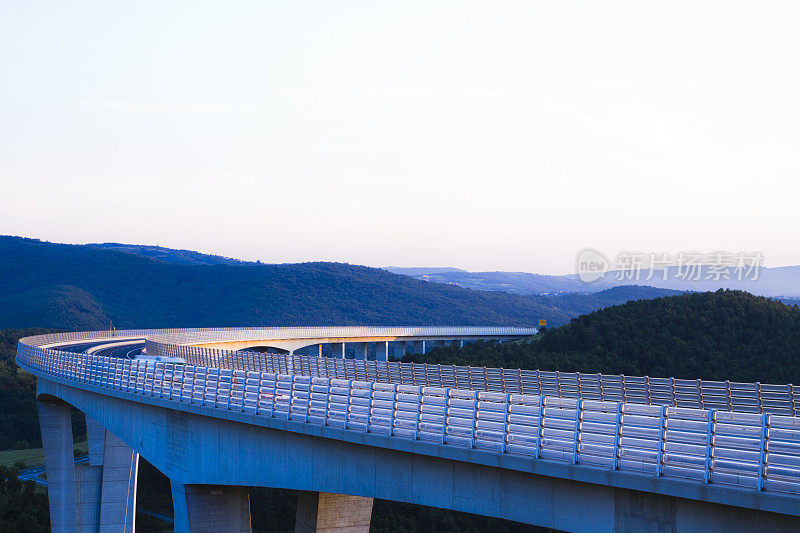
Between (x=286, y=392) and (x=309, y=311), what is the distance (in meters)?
149

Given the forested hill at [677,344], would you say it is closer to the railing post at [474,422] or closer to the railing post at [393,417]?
the railing post at [393,417]

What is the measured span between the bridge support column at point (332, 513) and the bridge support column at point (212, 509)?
2.25 metres

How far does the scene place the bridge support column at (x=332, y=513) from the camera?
917 inches

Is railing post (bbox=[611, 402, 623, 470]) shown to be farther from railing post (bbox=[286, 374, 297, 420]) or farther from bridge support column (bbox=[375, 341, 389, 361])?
bridge support column (bbox=[375, 341, 389, 361])

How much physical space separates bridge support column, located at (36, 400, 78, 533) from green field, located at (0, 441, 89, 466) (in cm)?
2894

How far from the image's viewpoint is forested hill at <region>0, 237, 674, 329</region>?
536ft

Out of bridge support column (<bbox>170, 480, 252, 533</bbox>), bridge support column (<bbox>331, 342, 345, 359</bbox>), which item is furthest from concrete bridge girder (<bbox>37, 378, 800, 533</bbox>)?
bridge support column (<bbox>331, 342, 345, 359</bbox>)

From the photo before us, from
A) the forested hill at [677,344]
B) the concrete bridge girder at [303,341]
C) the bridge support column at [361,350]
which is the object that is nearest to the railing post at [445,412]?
the forested hill at [677,344]

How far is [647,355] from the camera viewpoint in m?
63.4

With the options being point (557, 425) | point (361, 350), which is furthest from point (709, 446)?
point (361, 350)

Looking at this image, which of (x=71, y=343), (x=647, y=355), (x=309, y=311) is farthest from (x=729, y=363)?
(x=309, y=311)

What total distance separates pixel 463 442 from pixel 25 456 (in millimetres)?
71806

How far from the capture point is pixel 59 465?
154 feet

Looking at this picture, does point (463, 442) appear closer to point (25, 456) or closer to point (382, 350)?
point (25, 456)
